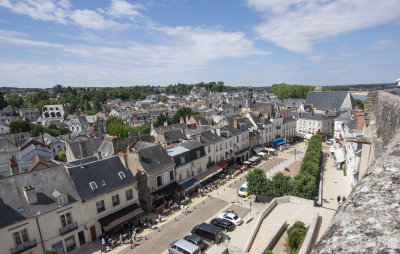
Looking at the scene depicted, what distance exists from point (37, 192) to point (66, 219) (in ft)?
10.2

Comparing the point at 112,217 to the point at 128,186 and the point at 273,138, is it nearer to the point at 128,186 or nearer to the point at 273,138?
the point at 128,186

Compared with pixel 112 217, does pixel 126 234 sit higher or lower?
lower

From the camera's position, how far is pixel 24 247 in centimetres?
1582

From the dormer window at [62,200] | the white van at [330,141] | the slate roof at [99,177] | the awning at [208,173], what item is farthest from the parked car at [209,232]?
the white van at [330,141]

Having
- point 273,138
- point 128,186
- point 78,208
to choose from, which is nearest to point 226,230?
point 128,186

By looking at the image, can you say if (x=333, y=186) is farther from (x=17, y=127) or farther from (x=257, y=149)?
(x=17, y=127)

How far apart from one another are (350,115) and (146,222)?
45619 millimetres

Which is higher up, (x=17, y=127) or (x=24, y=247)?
(x=17, y=127)

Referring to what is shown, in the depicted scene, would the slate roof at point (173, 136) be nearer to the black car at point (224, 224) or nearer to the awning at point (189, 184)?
the awning at point (189, 184)

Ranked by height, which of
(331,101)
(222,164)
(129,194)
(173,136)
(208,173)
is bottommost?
(208,173)

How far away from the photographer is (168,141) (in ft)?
119

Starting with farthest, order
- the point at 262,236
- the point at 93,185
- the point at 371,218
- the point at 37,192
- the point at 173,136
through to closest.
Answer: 1. the point at 173,136
2. the point at 93,185
3. the point at 37,192
4. the point at 262,236
5. the point at 371,218

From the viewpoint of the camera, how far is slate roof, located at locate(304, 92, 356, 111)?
5912cm

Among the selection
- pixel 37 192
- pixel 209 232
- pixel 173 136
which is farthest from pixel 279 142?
pixel 37 192
